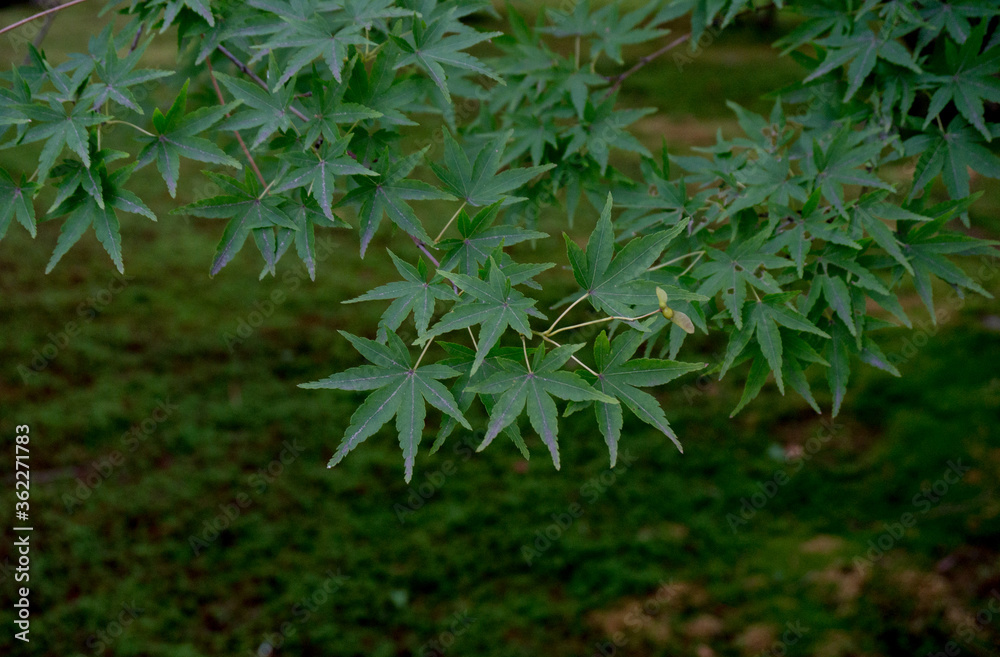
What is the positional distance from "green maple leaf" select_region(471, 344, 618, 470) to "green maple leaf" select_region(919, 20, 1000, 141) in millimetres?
1095

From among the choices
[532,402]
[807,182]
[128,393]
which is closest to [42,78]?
[532,402]

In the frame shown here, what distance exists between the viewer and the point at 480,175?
4.97 feet

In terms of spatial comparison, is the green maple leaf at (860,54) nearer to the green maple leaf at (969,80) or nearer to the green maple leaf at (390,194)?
the green maple leaf at (969,80)

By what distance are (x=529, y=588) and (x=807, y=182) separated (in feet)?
6.90

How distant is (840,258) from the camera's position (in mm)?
1559

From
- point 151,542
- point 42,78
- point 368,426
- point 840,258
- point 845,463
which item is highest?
point 42,78

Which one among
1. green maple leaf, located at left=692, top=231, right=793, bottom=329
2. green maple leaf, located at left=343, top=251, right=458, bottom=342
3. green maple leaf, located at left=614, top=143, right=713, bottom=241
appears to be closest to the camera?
green maple leaf, located at left=343, top=251, right=458, bottom=342

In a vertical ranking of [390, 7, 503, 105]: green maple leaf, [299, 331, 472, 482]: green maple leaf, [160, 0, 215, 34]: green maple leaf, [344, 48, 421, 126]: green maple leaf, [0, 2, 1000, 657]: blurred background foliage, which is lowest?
[0, 2, 1000, 657]: blurred background foliage

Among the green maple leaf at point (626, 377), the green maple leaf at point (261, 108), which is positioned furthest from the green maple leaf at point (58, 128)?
the green maple leaf at point (626, 377)

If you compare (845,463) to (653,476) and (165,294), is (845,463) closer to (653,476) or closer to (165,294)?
(653,476)

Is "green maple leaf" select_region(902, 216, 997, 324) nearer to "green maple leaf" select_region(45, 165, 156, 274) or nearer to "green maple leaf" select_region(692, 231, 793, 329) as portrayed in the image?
"green maple leaf" select_region(692, 231, 793, 329)

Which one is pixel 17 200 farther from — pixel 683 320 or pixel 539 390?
pixel 683 320

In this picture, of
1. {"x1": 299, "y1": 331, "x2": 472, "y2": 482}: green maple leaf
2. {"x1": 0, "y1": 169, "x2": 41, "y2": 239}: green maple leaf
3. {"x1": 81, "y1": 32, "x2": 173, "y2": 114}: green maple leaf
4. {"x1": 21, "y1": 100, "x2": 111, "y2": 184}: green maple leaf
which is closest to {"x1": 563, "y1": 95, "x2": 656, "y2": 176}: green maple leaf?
{"x1": 299, "y1": 331, "x2": 472, "y2": 482}: green maple leaf

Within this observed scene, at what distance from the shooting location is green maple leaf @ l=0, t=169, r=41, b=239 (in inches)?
54.8
